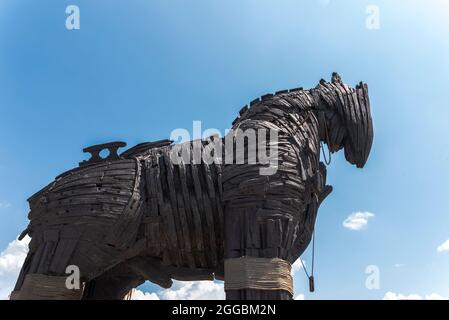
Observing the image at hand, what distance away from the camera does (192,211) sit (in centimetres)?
620

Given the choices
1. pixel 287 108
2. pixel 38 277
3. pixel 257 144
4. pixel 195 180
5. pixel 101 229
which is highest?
pixel 287 108

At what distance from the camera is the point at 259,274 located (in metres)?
5.64

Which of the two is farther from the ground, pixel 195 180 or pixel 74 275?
pixel 195 180

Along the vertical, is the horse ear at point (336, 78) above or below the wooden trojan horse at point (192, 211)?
above

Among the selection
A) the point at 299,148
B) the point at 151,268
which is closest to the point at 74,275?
the point at 151,268

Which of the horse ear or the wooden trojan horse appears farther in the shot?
the horse ear

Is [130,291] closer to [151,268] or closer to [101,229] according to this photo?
[151,268]

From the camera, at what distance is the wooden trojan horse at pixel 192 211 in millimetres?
5836

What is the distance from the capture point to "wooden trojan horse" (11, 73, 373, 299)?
5.84 m

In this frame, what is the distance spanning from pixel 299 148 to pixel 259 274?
5.50 feet

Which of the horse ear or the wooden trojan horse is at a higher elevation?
the horse ear

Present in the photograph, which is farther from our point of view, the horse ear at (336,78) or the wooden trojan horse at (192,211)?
the horse ear at (336,78)
